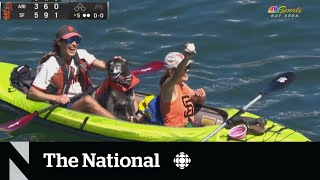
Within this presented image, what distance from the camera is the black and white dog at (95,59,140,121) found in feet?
40.4

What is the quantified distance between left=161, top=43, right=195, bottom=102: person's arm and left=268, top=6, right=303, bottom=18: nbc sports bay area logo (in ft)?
19.1

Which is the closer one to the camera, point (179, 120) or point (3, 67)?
point (179, 120)

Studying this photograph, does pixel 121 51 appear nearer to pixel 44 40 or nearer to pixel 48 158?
pixel 44 40

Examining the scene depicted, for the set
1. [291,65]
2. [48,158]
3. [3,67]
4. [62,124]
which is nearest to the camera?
[48,158]

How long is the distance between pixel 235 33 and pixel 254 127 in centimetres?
495

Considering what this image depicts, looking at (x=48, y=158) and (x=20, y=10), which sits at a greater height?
(x=20, y=10)

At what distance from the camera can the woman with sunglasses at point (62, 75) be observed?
496 inches

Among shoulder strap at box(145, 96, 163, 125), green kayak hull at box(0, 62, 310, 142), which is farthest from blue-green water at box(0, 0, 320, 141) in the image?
shoulder strap at box(145, 96, 163, 125)

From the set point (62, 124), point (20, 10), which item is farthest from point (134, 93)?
point (20, 10)

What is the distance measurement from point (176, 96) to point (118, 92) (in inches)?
37.9

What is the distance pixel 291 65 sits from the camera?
50.1 ft
